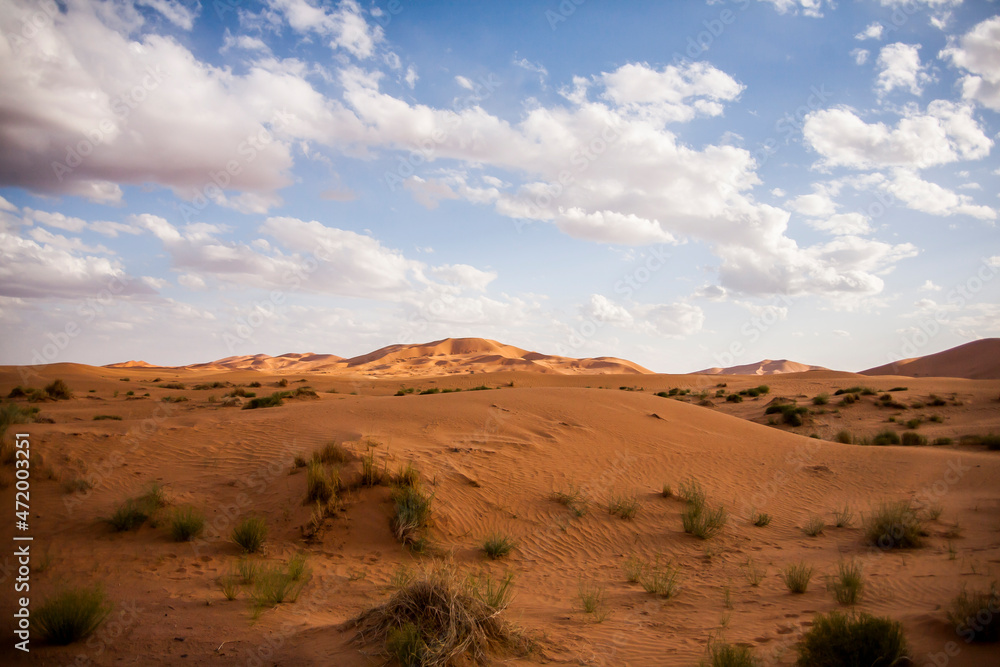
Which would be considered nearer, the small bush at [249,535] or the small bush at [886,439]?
the small bush at [249,535]

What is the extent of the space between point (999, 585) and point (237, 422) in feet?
49.6

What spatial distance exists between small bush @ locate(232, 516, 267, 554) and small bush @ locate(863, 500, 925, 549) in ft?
31.6

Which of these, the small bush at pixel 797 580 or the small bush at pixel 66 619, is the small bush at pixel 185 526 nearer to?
the small bush at pixel 66 619

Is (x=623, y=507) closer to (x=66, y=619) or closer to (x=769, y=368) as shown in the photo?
(x=66, y=619)

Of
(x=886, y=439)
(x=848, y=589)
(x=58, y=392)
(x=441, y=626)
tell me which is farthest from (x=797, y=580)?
(x=58, y=392)

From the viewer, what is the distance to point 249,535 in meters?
7.77

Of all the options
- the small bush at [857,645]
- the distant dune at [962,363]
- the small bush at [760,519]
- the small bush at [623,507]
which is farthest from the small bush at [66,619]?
the distant dune at [962,363]

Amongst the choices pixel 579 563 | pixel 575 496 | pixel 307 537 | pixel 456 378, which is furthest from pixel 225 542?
pixel 456 378

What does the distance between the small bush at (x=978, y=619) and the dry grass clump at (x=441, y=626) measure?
378cm

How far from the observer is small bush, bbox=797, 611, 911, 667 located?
4039 mm

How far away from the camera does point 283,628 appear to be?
521 centimetres

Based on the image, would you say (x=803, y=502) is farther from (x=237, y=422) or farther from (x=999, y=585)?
(x=237, y=422)

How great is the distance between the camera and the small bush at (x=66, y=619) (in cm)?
468

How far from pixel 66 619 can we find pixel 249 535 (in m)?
3.10
